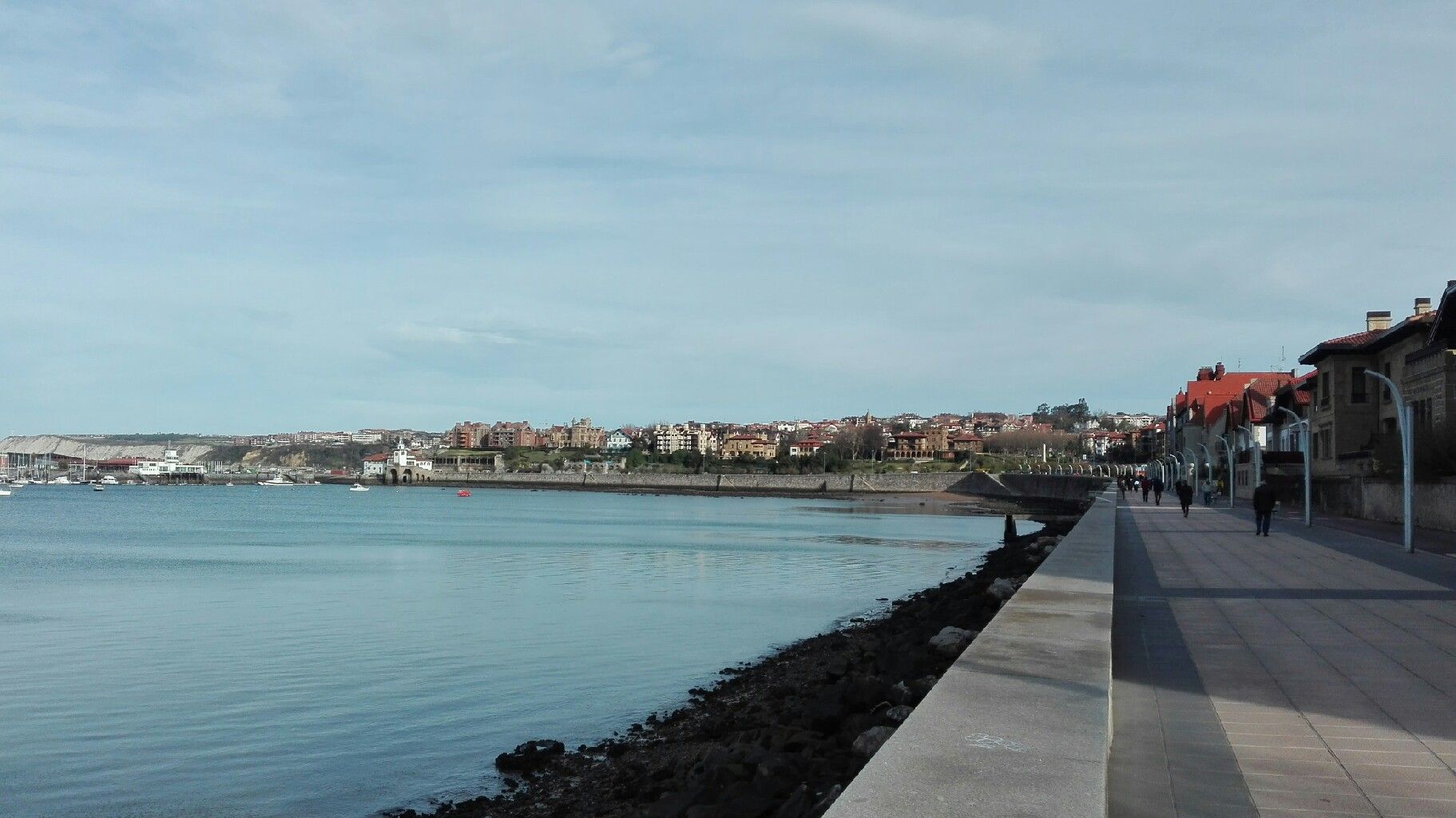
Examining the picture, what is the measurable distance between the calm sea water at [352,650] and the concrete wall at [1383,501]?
474 inches

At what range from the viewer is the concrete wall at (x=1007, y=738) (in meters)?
4.14

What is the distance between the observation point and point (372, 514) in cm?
9225

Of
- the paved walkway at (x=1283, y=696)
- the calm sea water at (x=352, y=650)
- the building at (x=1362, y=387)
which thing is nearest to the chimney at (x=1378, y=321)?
the building at (x=1362, y=387)

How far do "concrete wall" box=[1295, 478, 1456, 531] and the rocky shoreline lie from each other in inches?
548

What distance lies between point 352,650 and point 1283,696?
1543 cm

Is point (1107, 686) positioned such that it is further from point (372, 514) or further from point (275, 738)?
point (372, 514)

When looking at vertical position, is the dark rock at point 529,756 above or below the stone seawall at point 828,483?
below

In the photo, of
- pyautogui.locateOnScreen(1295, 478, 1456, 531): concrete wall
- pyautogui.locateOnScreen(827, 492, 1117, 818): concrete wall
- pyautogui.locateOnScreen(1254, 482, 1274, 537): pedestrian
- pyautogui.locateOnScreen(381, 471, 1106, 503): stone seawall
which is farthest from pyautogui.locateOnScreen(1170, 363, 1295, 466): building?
pyautogui.locateOnScreen(827, 492, 1117, 818): concrete wall

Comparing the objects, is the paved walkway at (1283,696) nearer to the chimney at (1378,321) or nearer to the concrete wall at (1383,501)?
the concrete wall at (1383,501)

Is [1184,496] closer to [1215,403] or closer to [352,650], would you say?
[352,650]

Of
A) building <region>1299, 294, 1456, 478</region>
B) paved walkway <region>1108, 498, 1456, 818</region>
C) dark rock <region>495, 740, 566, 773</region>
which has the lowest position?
dark rock <region>495, 740, 566, 773</region>

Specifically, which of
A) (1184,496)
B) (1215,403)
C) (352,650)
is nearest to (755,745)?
(352,650)

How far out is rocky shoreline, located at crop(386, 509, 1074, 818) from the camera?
7.49 meters

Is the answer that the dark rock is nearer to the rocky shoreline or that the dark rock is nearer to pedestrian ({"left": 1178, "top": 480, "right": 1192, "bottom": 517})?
the rocky shoreline
